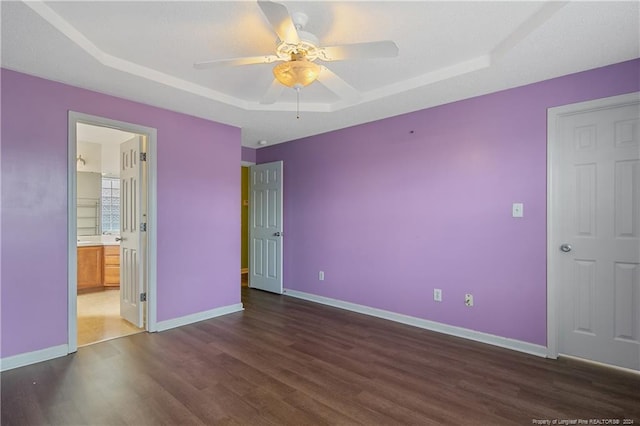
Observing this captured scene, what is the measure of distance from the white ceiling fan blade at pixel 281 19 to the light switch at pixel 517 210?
2423 mm

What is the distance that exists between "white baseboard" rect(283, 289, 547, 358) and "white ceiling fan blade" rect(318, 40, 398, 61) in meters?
2.76

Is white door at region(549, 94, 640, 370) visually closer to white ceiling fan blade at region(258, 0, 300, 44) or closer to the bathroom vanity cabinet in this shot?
white ceiling fan blade at region(258, 0, 300, 44)

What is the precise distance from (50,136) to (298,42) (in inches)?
93.7

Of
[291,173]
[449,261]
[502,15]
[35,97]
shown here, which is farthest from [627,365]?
[35,97]

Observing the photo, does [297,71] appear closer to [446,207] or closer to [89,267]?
[446,207]

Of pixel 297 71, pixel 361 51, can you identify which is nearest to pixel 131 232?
pixel 297 71

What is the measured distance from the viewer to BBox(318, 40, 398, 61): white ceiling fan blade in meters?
1.77

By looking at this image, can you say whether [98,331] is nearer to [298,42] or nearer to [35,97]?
[35,97]

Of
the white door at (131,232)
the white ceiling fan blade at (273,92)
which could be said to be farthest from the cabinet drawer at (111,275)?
the white ceiling fan blade at (273,92)

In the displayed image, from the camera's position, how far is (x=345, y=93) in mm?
2496

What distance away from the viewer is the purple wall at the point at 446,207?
2873 mm

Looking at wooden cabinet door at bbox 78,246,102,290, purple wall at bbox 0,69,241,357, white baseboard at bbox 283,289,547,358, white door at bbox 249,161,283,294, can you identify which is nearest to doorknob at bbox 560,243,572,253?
white baseboard at bbox 283,289,547,358

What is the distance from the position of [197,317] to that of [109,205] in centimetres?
363

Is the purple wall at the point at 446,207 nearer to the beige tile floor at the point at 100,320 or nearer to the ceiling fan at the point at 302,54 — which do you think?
the ceiling fan at the point at 302,54
